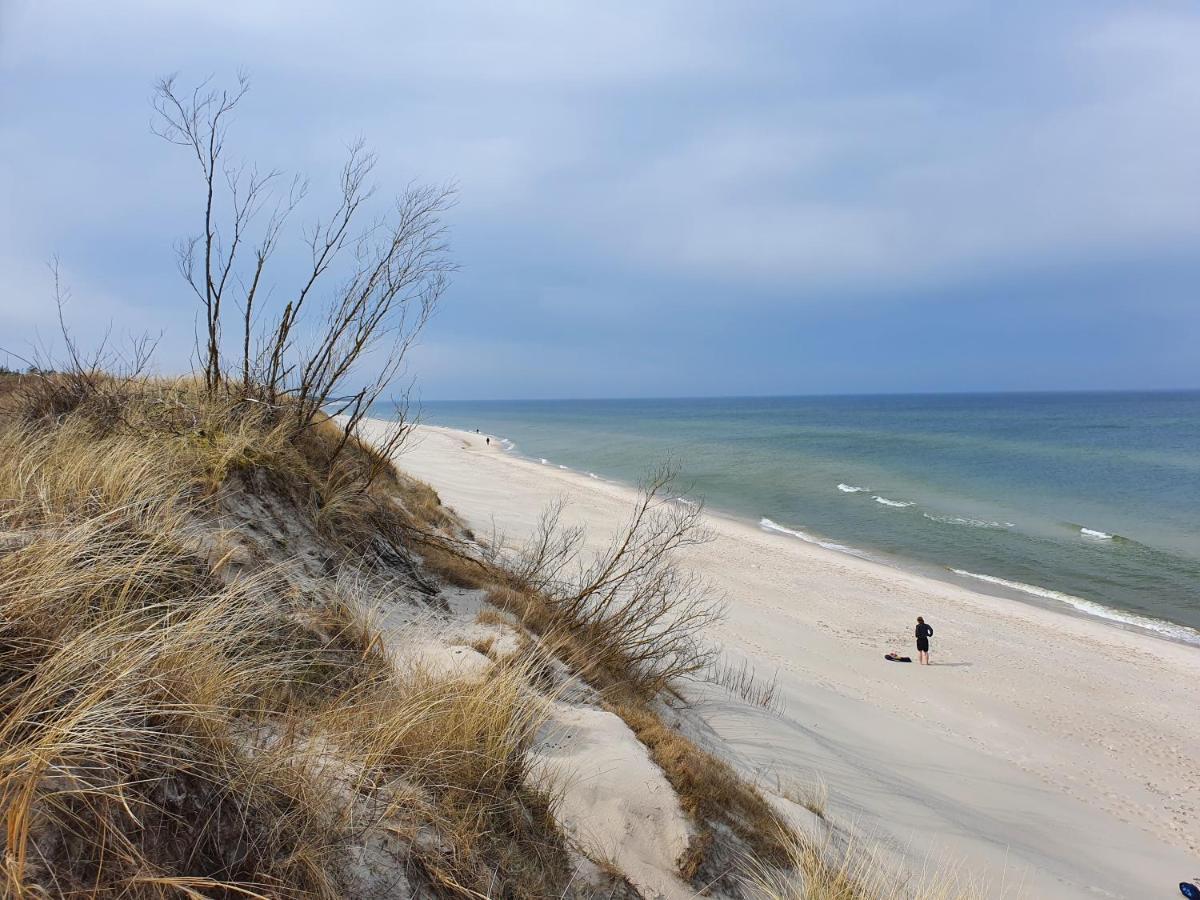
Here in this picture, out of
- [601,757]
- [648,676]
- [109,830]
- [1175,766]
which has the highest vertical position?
[109,830]

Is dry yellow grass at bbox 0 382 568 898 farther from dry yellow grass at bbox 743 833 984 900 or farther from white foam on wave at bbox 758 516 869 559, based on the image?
white foam on wave at bbox 758 516 869 559

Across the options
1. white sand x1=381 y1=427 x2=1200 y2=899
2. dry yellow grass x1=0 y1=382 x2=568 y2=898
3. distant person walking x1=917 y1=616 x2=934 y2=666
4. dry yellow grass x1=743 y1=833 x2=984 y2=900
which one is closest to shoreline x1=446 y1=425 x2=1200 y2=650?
white sand x1=381 y1=427 x2=1200 y2=899

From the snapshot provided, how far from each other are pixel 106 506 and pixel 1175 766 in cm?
1532

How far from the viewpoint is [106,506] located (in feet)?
12.7

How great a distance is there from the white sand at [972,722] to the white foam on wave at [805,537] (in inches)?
57.2

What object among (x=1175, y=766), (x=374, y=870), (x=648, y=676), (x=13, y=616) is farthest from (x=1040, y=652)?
(x=13, y=616)

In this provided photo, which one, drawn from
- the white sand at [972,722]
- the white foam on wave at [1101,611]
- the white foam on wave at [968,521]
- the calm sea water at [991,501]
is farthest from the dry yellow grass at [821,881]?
the white foam on wave at [968,521]

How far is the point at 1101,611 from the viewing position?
1820 cm

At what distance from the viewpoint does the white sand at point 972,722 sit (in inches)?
254

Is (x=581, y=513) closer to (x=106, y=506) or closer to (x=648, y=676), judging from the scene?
(x=648, y=676)

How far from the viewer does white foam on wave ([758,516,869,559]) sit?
23.6 metres

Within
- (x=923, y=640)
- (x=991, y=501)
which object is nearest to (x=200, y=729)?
(x=923, y=640)

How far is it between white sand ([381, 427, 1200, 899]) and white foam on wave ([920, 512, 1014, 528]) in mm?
→ 9680

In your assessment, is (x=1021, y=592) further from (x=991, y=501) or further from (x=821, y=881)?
(x=821, y=881)
